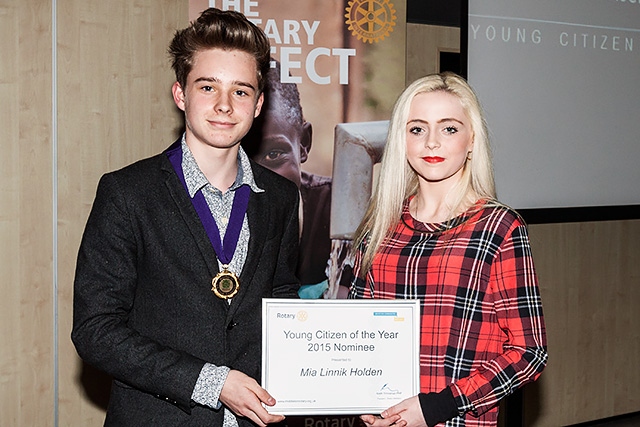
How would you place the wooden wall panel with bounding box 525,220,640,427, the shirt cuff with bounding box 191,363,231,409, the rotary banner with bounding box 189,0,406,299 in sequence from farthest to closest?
the wooden wall panel with bounding box 525,220,640,427, the rotary banner with bounding box 189,0,406,299, the shirt cuff with bounding box 191,363,231,409

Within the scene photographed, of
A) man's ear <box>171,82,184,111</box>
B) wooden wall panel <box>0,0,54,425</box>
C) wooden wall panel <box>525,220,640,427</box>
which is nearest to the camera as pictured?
man's ear <box>171,82,184,111</box>

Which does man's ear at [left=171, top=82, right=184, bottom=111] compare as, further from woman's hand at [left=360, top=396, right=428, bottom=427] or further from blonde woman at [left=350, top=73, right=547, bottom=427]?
woman's hand at [left=360, top=396, right=428, bottom=427]

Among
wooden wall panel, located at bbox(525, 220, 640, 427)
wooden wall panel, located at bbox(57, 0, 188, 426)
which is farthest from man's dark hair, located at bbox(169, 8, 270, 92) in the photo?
wooden wall panel, located at bbox(525, 220, 640, 427)

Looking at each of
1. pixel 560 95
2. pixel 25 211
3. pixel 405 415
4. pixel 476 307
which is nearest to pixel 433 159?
pixel 476 307

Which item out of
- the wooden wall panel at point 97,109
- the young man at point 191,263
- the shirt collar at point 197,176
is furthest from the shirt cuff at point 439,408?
the wooden wall panel at point 97,109

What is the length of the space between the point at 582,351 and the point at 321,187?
2.38 metres

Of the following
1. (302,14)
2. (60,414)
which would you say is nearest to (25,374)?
(60,414)

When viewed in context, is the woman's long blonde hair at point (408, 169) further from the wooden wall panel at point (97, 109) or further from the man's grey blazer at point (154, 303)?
the wooden wall panel at point (97, 109)

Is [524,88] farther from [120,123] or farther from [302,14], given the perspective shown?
[120,123]

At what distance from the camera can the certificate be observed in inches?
81.0

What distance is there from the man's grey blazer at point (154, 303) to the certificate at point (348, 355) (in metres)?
0.13

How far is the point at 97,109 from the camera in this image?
346 cm

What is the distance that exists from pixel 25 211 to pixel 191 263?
5.45ft

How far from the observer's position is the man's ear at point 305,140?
12.0 feet
